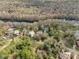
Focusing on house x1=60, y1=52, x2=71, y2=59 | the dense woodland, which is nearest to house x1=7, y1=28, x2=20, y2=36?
the dense woodland

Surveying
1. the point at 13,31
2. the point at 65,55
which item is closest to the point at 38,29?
the point at 13,31

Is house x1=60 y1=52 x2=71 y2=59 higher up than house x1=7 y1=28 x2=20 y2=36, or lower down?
higher up

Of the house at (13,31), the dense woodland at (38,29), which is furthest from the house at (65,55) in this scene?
the house at (13,31)

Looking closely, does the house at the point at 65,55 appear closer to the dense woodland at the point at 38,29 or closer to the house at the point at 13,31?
the dense woodland at the point at 38,29

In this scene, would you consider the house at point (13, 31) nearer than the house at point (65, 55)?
No

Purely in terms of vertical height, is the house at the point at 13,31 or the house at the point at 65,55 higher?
the house at the point at 65,55

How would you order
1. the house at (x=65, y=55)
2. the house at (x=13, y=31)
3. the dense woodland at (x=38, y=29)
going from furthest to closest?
the house at (x=13, y=31)
the house at (x=65, y=55)
the dense woodland at (x=38, y=29)

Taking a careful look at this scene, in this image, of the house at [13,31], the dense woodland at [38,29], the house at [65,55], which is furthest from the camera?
the house at [13,31]

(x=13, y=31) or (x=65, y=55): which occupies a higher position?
(x=65, y=55)

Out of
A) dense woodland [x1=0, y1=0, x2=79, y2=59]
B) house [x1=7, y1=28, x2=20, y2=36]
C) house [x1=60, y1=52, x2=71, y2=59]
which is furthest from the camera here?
house [x1=7, y1=28, x2=20, y2=36]

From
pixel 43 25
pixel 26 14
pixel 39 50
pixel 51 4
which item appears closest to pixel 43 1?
pixel 51 4

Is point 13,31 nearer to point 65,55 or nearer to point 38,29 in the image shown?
point 38,29

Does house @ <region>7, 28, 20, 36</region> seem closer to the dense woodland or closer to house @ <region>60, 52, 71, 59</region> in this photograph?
the dense woodland

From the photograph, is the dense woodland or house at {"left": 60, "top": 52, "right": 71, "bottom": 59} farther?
house at {"left": 60, "top": 52, "right": 71, "bottom": 59}
